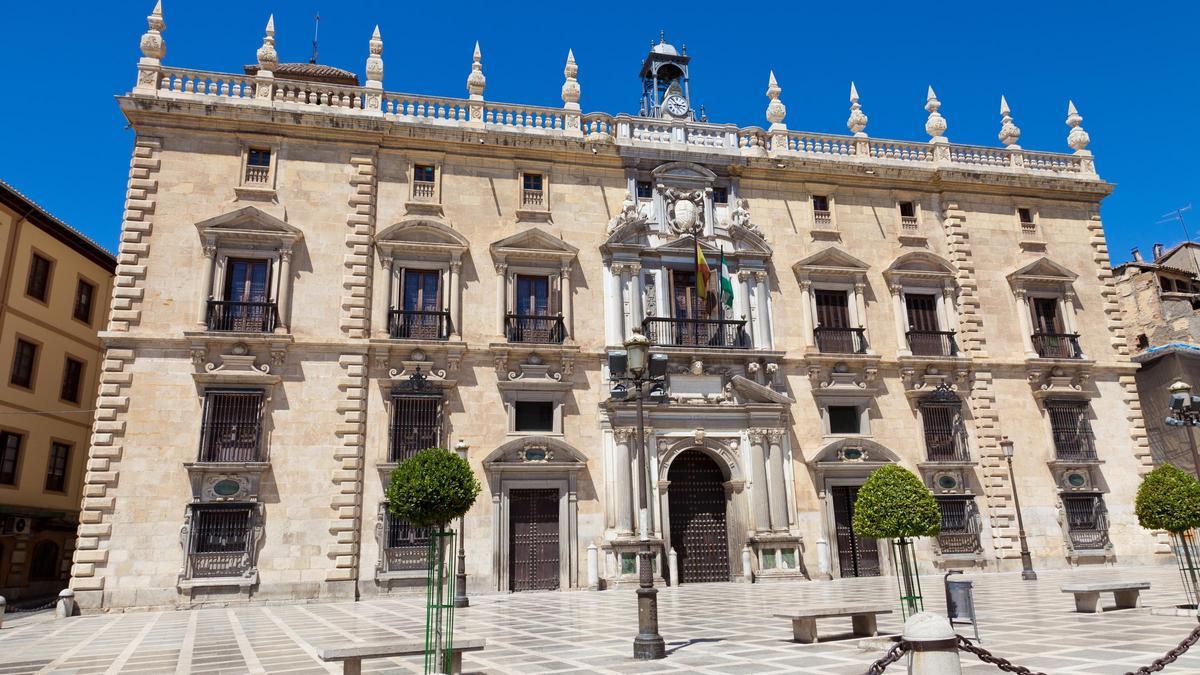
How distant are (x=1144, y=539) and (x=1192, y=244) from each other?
2483 cm

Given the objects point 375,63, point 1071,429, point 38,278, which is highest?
point 375,63

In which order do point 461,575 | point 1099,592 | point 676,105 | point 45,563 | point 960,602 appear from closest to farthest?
point 960,602, point 1099,592, point 461,575, point 45,563, point 676,105

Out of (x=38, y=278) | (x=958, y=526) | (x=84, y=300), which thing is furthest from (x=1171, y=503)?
(x=84, y=300)

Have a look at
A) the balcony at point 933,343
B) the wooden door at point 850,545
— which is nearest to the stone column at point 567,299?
the wooden door at point 850,545

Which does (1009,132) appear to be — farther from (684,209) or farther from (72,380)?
(72,380)

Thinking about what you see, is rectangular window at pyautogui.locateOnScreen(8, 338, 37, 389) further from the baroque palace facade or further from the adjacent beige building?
the baroque palace facade

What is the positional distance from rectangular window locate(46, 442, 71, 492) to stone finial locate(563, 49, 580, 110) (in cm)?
1820

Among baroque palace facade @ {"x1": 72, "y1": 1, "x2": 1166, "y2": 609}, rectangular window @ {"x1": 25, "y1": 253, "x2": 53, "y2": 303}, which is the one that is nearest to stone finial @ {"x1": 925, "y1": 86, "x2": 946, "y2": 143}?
baroque palace facade @ {"x1": 72, "y1": 1, "x2": 1166, "y2": 609}

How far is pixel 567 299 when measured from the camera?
2056cm

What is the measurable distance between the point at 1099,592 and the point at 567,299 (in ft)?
42.6

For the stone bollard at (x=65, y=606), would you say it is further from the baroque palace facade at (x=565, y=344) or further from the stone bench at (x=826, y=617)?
the stone bench at (x=826, y=617)

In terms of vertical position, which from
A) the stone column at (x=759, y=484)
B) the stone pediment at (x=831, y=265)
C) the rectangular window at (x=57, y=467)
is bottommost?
the stone column at (x=759, y=484)

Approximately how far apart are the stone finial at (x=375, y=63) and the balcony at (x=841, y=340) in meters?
13.5

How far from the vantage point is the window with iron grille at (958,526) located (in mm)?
20875
